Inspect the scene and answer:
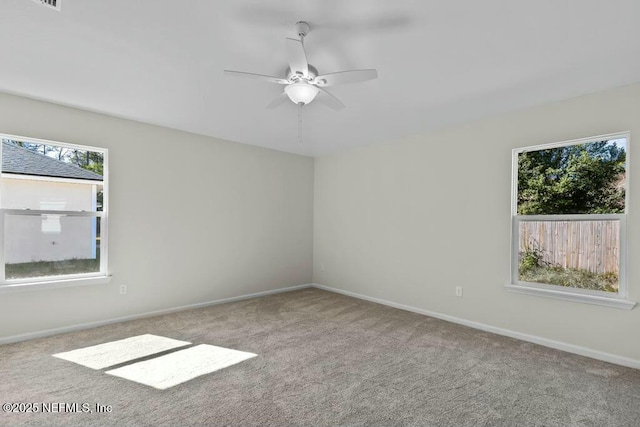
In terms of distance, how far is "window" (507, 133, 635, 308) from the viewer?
2.84 meters

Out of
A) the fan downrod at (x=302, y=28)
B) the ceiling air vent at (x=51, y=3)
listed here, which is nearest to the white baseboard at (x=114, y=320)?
the ceiling air vent at (x=51, y=3)

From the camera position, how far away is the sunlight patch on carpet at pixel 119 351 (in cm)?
268

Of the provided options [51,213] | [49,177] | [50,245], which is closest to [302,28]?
[49,177]

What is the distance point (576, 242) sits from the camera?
307 cm

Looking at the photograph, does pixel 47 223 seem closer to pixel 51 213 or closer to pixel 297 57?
pixel 51 213

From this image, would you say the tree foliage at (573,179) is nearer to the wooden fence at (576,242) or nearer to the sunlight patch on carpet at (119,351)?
the wooden fence at (576,242)

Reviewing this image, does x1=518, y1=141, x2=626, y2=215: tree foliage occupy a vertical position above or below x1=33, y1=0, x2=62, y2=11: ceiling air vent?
below

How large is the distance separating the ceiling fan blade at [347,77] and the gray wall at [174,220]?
263 centimetres

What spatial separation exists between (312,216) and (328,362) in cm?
324

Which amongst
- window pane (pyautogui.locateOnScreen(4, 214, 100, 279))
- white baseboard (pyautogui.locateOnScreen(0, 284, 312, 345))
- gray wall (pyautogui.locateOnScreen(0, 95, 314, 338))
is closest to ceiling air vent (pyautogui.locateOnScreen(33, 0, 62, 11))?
gray wall (pyautogui.locateOnScreen(0, 95, 314, 338))

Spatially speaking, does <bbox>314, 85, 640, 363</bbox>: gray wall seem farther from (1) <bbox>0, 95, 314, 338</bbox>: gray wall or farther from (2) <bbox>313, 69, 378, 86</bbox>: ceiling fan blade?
(2) <bbox>313, 69, 378, 86</bbox>: ceiling fan blade

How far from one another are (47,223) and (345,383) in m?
3.42

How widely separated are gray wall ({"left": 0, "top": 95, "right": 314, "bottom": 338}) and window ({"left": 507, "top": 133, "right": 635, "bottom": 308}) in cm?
332

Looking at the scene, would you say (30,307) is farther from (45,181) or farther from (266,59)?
(266,59)
